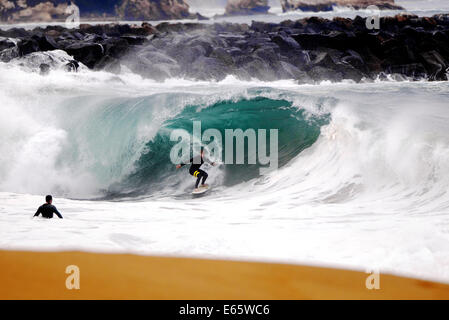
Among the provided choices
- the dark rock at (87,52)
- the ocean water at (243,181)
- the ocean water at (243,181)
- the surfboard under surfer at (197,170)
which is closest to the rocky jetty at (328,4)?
the ocean water at (243,181)

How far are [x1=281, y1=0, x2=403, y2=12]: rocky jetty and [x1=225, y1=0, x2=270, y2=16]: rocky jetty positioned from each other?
58cm

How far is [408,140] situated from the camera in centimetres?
454

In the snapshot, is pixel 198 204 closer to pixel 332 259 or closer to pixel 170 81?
pixel 332 259

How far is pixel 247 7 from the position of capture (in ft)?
35.4

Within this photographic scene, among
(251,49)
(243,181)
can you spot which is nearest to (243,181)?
(243,181)

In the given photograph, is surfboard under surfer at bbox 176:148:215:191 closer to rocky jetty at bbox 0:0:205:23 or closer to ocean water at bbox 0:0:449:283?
ocean water at bbox 0:0:449:283

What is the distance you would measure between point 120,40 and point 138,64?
1298 millimetres

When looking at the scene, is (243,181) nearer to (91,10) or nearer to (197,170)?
(197,170)

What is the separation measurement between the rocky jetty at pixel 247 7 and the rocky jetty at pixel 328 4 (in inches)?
22.7

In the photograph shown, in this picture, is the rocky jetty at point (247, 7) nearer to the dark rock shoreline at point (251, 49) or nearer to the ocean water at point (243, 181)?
the dark rock shoreline at point (251, 49)

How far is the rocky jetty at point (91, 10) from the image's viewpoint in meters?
13.3

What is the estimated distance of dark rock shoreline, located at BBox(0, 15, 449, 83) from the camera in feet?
39.2

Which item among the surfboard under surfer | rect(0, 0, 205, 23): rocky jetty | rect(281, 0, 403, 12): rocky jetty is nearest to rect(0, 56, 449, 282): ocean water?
the surfboard under surfer
